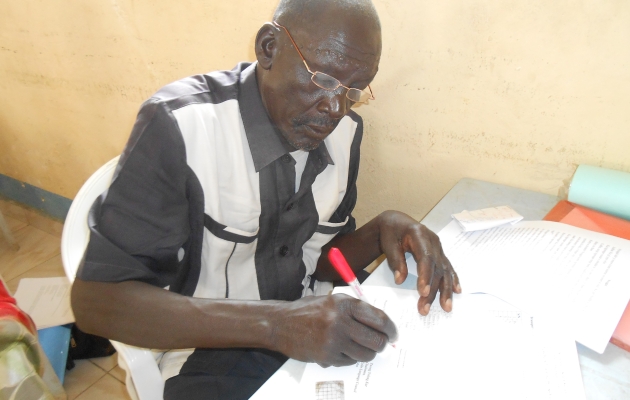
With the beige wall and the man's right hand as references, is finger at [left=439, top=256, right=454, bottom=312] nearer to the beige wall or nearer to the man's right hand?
the man's right hand

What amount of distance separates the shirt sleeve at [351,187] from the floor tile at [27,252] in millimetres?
2017

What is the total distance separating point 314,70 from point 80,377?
1689 millimetres

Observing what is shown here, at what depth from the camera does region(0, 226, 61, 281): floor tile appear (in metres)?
2.34

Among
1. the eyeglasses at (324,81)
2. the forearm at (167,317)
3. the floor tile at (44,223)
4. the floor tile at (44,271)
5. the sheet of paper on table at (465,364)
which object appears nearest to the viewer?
the sheet of paper on table at (465,364)

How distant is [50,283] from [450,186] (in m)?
1.96

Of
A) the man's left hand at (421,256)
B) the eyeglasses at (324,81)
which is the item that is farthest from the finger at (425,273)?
the eyeglasses at (324,81)

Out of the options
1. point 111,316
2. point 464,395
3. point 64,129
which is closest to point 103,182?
point 111,316

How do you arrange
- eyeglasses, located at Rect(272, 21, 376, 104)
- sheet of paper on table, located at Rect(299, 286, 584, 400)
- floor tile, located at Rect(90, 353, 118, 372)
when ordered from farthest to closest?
floor tile, located at Rect(90, 353, 118, 372) < eyeglasses, located at Rect(272, 21, 376, 104) < sheet of paper on table, located at Rect(299, 286, 584, 400)

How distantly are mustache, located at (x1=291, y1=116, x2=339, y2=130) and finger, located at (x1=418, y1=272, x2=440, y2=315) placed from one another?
0.40 metres

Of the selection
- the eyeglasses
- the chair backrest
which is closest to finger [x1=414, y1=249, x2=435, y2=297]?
the eyeglasses

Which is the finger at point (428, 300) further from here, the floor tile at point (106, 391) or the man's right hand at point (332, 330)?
the floor tile at point (106, 391)

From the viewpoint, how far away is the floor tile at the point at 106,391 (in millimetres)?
1694

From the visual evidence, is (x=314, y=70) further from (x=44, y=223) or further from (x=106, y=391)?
(x=44, y=223)

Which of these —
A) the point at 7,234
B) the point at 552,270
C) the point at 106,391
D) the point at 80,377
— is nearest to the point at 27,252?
the point at 7,234
